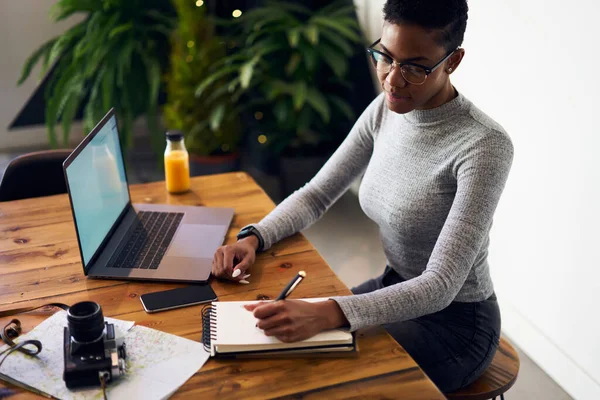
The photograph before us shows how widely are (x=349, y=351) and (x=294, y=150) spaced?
89.9 inches

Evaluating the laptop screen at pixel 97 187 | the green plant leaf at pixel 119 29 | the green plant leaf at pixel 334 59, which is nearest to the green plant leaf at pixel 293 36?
the green plant leaf at pixel 334 59

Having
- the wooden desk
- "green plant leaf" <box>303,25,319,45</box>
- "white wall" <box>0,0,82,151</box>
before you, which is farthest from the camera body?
"white wall" <box>0,0,82,151</box>

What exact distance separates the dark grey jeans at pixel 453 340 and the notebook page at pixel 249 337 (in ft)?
0.91

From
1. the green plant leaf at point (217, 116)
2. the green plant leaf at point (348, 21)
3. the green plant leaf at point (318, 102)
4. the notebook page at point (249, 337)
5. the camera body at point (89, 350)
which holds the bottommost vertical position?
the green plant leaf at point (217, 116)

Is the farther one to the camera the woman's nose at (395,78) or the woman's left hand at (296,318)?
the woman's nose at (395,78)

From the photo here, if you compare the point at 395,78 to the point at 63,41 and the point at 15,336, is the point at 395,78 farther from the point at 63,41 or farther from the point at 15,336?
the point at 63,41

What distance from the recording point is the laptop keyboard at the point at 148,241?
53.1 inches

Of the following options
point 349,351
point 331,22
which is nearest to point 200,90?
point 331,22

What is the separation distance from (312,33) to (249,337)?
199cm

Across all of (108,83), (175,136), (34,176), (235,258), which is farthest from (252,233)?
(108,83)

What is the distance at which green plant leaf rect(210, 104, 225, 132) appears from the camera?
2965 millimetres

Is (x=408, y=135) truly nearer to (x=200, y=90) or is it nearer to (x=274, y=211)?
(x=274, y=211)

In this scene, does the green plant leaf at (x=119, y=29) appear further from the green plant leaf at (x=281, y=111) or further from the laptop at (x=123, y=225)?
the laptop at (x=123, y=225)

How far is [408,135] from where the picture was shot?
142 cm
